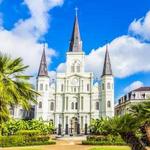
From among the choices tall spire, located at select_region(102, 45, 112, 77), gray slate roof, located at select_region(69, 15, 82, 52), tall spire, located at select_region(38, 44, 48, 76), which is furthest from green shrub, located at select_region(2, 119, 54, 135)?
gray slate roof, located at select_region(69, 15, 82, 52)

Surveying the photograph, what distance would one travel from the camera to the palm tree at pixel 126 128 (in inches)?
539

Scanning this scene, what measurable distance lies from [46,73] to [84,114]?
45.6 ft

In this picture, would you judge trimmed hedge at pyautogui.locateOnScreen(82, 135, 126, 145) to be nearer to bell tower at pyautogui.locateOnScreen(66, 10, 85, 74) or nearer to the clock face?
the clock face

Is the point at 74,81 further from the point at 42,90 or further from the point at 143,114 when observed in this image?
the point at 143,114

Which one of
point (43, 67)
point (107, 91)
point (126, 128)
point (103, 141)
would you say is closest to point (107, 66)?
point (107, 91)

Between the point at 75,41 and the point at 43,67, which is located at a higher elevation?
the point at 75,41

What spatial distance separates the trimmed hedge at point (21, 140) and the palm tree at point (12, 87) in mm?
23939

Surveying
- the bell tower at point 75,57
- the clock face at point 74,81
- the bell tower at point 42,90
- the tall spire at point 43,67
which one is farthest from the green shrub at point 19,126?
the bell tower at point 75,57

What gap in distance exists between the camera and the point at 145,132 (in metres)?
15.0

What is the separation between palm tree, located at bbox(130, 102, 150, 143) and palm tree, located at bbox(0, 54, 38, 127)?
6.39 m

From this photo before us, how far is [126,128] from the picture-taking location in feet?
44.7

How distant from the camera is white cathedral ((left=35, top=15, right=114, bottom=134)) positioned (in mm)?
77938

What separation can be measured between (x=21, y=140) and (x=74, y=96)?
37529mm

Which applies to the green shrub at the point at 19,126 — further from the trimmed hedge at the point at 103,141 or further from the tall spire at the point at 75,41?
the tall spire at the point at 75,41
